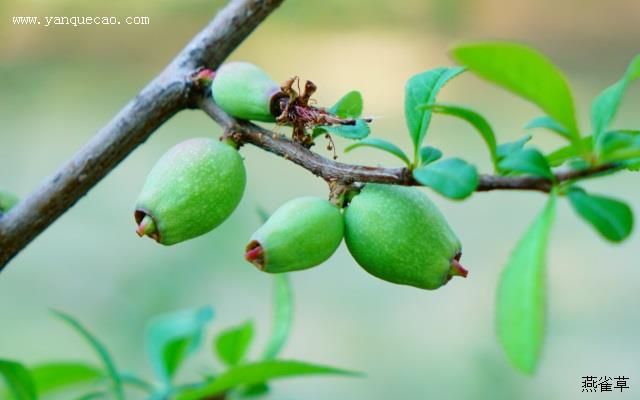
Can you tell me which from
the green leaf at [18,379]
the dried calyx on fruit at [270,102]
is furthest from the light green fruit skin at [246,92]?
the green leaf at [18,379]

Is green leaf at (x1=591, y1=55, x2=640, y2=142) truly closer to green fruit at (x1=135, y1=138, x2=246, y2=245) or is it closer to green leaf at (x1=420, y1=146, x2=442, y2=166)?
green leaf at (x1=420, y1=146, x2=442, y2=166)

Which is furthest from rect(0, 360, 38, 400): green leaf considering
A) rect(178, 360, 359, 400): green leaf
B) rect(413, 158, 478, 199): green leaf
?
rect(413, 158, 478, 199): green leaf

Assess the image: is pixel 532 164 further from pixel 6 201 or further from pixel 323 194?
pixel 323 194

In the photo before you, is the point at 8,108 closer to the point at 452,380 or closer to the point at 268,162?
the point at 268,162

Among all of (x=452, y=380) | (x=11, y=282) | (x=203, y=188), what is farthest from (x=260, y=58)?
(x=203, y=188)

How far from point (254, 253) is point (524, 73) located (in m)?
0.16

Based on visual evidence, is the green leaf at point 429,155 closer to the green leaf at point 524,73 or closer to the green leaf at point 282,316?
the green leaf at point 524,73

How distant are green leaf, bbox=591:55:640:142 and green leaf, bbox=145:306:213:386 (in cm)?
41

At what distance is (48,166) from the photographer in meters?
1.91

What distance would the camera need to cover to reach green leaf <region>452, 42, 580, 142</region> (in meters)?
0.31

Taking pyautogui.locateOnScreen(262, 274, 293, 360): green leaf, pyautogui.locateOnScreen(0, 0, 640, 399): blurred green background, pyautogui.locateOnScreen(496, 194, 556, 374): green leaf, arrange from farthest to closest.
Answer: pyautogui.locateOnScreen(0, 0, 640, 399): blurred green background → pyautogui.locateOnScreen(262, 274, 293, 360): green leaf → pyautogui.locateOnScreen(496, 194, 556, 374): green leaf

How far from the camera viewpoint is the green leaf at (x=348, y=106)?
0.46 meters

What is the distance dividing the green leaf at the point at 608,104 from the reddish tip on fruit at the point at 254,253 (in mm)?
165

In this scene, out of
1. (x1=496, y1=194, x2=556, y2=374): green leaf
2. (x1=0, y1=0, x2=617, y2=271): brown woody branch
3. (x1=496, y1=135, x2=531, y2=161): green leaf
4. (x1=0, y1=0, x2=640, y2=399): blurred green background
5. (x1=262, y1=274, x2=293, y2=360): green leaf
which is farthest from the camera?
(x1=0, y1=0, x2=640, y2=399): blurred green background
